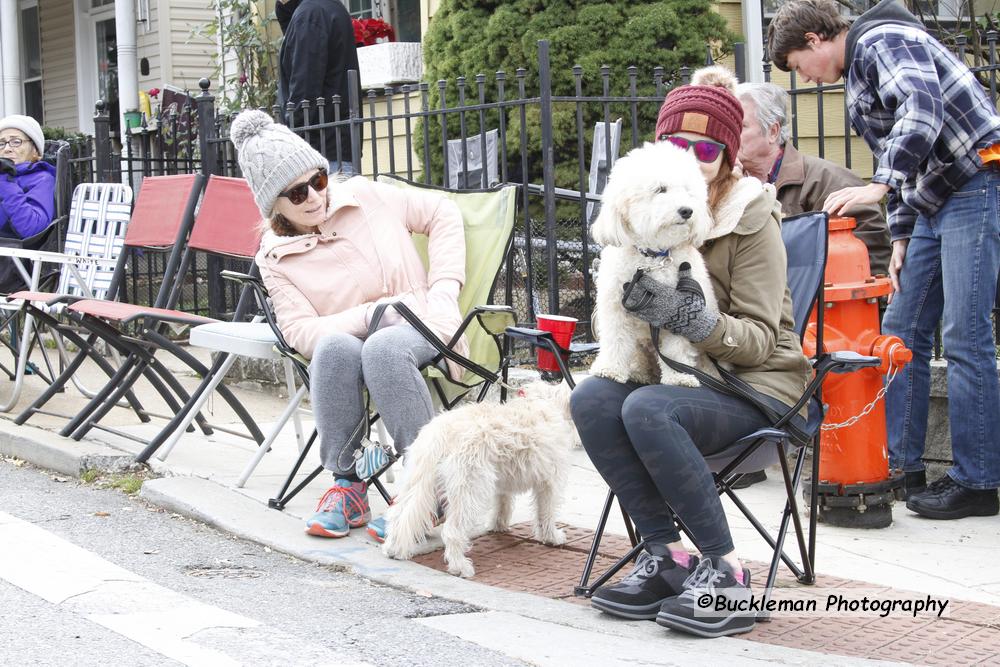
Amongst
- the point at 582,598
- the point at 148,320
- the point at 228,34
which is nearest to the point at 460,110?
the point at 148,320

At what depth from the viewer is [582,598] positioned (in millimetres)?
3521

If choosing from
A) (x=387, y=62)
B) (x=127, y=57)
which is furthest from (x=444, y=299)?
(x=127, y=57)

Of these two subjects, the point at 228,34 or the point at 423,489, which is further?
the point at 228,34

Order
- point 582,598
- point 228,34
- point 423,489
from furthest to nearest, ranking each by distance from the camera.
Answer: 1. point 228,34
2. point 423,489
3. point 582,598

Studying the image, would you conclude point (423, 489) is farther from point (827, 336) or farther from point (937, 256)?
point (937, 256)

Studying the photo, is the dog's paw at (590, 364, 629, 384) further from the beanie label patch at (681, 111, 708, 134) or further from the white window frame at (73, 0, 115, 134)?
the white window frame at (73, 0, 115, 134)

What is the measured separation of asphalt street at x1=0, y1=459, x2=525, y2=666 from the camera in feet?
10.1

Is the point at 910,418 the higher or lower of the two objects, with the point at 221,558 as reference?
higher

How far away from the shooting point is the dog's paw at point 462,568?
12.4 feet

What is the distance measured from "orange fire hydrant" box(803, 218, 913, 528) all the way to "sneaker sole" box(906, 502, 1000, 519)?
0.21m

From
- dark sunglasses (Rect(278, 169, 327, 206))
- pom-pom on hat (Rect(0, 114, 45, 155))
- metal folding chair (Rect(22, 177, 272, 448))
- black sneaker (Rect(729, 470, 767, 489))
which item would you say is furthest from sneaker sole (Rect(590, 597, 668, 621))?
pom-pom on hat (Rect(0, 114, 45, 155))

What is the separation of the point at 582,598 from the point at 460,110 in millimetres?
2959

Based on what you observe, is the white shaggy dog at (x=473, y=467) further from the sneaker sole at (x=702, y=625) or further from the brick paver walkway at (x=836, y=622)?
the sneaker sole at (x=702, y=625)

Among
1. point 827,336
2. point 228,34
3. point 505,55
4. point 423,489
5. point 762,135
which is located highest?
point 228,34
